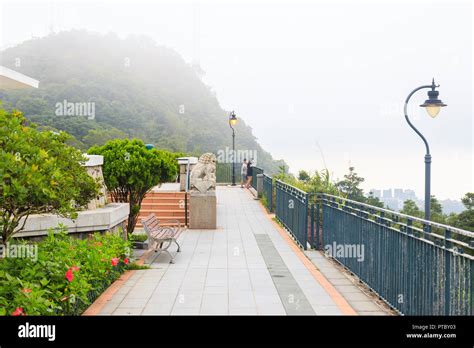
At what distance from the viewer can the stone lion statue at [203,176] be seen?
52.4 feet

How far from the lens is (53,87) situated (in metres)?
66.2

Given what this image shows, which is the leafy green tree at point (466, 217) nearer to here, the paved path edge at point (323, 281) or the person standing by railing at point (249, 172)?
the person standing by railing at point (249, 172)

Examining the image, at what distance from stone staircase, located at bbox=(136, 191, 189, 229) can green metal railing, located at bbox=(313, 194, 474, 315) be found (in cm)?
890

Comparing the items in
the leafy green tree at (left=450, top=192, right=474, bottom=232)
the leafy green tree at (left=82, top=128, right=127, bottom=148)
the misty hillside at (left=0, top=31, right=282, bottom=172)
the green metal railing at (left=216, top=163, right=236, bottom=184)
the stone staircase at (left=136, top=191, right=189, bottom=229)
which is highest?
the misty hillside at (left=0, top=31, right=282, bottom=172)

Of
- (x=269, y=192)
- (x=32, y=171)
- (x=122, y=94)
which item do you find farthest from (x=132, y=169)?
(x=122, y=94)

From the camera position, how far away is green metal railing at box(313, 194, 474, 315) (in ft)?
16.9

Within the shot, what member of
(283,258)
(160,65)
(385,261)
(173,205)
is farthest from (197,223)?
(160,65)

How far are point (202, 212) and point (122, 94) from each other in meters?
60.3

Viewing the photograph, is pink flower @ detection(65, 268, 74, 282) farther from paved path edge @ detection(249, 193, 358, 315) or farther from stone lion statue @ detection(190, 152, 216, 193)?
stone lion statue @ detection(190, 152, 216, 193)

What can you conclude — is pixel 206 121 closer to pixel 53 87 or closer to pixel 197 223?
pixel 53 87

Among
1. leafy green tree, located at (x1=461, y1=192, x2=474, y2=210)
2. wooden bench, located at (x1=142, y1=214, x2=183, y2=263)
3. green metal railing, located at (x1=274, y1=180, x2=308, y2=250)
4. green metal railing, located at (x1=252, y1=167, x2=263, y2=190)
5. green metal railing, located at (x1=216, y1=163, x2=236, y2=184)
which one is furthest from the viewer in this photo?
green metal railing, located at (x1=216, y1=163, x2=236, y2=184)

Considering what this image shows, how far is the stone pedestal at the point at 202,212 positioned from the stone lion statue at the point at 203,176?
10.2 inches

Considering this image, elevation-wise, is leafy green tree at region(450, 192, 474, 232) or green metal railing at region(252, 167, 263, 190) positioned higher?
green metal railing at region(252, 167, 263, 190)

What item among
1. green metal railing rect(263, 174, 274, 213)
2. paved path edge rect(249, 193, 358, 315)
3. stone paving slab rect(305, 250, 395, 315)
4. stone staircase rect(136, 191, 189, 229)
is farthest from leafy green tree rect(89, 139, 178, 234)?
green metal railing rect(263, 174, 274, 213)
